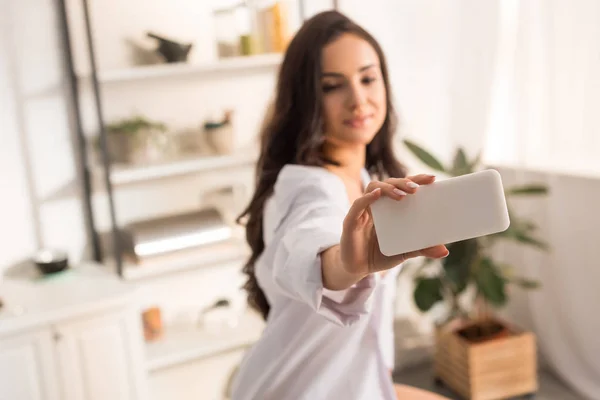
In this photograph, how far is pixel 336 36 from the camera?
112 centimetres

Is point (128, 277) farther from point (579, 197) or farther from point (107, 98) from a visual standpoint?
point (579, 197)

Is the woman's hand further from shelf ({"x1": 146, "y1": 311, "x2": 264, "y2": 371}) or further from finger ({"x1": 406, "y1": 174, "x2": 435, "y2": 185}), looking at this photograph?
shelf ({"x1": 146, "y1": 311, "x2": 264, "y2": 371})

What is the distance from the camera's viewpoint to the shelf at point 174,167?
204 centimetres

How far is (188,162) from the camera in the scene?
6.97 feet

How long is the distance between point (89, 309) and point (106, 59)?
0.90 metres

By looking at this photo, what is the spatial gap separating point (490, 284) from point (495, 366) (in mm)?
368

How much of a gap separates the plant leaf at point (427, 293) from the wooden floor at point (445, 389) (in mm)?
475

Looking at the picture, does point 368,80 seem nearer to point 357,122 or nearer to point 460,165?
point 357,122

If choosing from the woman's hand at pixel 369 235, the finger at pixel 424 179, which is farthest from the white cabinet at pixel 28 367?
the finger at pixel 424 179

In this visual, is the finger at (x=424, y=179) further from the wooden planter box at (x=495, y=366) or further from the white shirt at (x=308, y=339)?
the wooden planter box at (x=495, y=366)

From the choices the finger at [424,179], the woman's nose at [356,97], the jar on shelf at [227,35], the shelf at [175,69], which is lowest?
the finger at [424,179]

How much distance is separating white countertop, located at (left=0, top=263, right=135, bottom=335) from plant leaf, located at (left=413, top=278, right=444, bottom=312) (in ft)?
3.52

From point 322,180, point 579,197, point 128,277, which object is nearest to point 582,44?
point 579,197

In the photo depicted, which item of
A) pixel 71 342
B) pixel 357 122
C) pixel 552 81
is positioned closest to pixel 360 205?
pixel 357 122
